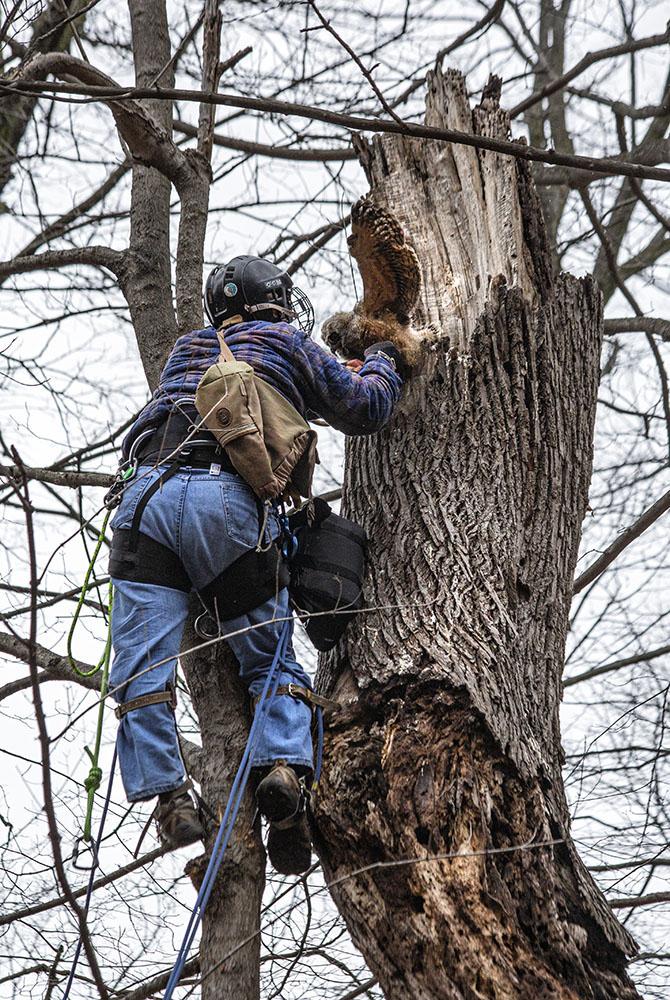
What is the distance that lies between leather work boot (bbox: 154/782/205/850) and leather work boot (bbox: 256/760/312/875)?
7.5 inches

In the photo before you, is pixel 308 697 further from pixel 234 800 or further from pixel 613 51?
pixel 613 51

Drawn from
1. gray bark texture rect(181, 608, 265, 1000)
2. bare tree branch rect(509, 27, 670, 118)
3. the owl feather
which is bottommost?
gray bark texture rect(181, 608, 265, 1000)

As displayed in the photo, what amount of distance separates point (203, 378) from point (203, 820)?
136 cm

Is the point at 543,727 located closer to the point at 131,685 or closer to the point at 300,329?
the point at 131,685

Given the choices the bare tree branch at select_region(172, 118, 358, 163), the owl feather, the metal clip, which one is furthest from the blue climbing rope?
the bare tree branch at select_region(172, 118, 358, 163)

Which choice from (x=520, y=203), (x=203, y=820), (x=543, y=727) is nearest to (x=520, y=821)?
(x=543, y=727)

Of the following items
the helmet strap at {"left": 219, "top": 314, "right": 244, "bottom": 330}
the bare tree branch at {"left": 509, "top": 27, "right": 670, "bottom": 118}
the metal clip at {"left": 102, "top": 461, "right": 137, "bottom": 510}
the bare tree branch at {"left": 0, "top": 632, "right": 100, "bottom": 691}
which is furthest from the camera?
the bare tree branch at {"left": 509, "top": 27, "right": 670, "bottom": 118}

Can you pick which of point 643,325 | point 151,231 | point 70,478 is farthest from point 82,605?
point 643,325

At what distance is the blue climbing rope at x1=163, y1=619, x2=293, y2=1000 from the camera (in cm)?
258

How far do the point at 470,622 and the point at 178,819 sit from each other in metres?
1.08

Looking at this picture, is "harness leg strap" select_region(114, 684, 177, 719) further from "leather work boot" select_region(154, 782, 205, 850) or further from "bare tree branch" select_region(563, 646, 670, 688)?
"bare tree branch" select_region(563, 646, 670, 688)

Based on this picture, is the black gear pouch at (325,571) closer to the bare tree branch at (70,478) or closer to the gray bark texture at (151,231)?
the gray bark texture at (151,231)

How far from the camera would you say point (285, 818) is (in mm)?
2895

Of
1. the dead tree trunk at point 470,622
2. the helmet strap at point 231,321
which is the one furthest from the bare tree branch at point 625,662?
the helmet strap at point 231,321
